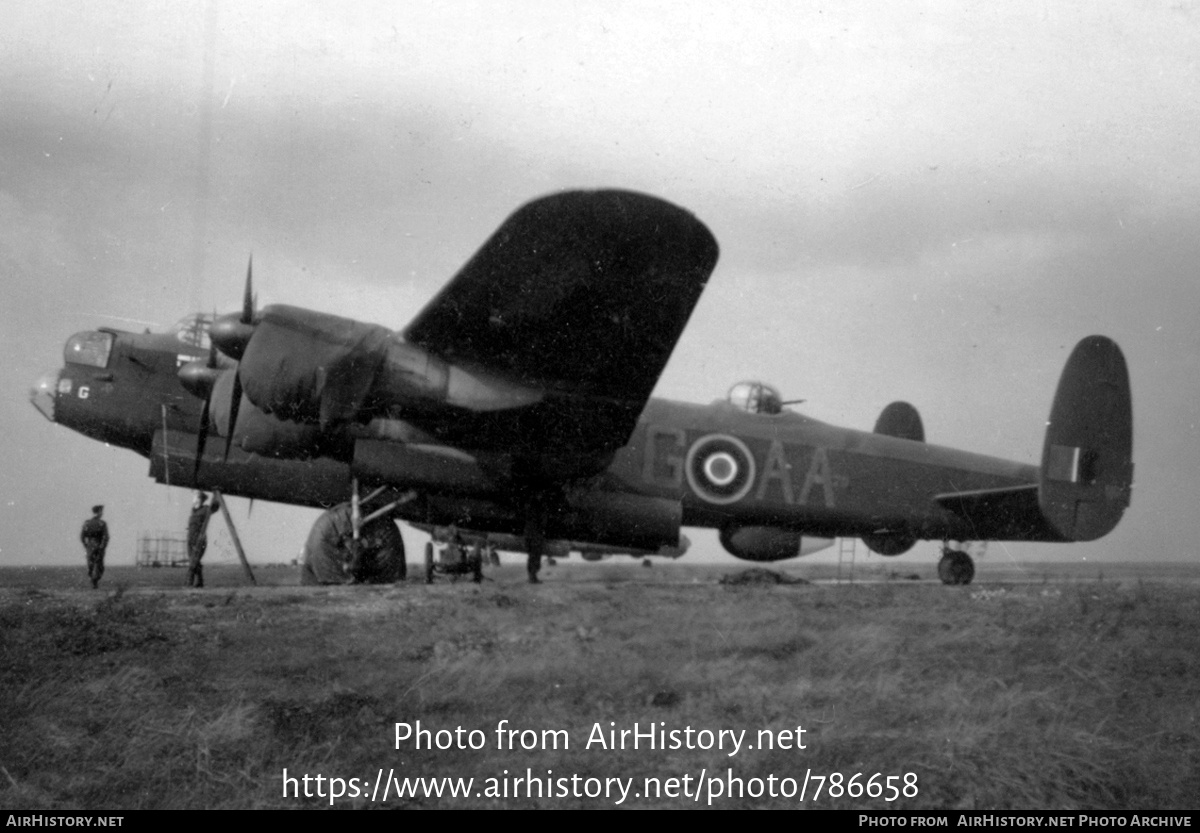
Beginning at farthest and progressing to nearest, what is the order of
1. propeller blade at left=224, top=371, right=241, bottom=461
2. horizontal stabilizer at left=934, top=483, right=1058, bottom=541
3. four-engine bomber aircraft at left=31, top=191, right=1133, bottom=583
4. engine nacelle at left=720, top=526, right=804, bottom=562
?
horizontal stabilizer at left=934, top=483, right=1058, bottom=541
engine nacelle at left=720, top=526, right=804, bottom=562
propeller blade at left=224, top=371, right=241, bottom=461
four-engine bomber aircraft at left=31, top=191, right=1133, bottom=583

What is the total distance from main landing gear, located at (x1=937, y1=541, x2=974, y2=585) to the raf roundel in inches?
157

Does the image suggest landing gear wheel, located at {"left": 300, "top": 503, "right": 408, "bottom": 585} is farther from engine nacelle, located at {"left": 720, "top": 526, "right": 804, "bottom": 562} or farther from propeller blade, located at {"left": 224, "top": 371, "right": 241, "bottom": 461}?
engine nacelle, located at {"left": 720, "top": 526, "right": 804, "bottom": 562}

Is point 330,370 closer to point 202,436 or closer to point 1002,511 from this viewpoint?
point 202,436

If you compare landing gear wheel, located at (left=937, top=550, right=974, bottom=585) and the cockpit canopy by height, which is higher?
the cockpit canopy

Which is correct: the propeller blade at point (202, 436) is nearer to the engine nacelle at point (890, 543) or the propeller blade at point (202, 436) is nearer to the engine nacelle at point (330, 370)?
the engine nacelle at point (330, 370)

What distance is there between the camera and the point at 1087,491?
42.1 feet

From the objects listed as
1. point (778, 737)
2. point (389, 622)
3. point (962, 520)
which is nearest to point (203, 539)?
point (389, 622)

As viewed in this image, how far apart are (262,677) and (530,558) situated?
6185 mm

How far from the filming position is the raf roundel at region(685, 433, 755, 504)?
12.5 m

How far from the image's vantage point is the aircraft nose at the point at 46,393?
37.5 feet

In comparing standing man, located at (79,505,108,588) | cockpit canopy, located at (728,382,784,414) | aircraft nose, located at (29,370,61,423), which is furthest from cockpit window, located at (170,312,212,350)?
cockpit canopy, located at (728,382,784,414)

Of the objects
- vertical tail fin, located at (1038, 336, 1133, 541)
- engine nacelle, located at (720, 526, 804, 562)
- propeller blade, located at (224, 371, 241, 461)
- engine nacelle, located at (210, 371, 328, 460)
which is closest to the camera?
propeller blade, located at (224, 371, 241, 461)

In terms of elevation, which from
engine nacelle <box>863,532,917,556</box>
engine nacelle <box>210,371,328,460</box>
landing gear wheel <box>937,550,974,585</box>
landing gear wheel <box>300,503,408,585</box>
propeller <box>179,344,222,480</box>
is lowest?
landing gear wheel <box>937,550,974,585</box>

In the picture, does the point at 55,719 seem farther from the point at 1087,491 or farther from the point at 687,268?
the point at 1087,491
